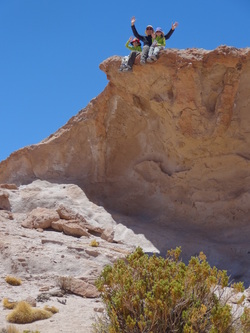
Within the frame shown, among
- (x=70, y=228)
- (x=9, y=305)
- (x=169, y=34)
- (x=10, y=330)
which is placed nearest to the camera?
(x=10, y=330)

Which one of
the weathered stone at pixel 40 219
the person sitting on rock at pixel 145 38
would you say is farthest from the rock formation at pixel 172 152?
the weathered stone at pixel 40 219

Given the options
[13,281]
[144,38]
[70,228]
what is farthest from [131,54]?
[13,281]

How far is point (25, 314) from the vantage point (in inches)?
242

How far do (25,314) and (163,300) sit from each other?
2.06 metres

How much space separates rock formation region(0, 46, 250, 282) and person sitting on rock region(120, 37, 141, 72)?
229 mm

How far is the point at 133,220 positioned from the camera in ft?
41.0

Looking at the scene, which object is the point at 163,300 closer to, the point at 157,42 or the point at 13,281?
the point at 13,281

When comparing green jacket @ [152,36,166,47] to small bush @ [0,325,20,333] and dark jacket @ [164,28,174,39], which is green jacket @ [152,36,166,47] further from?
small bush @ [0,325,20,333]

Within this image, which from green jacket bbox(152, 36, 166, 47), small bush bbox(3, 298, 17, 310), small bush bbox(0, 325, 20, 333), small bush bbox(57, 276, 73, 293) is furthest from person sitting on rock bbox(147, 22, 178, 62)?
small bush bbox(0, 325, 20, 333)

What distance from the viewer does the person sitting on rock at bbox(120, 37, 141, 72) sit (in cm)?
1199

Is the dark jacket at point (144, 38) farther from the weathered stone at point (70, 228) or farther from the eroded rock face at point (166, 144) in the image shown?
the weathered stone at point (70, 228)

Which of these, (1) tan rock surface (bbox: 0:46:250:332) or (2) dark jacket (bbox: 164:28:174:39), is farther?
(2) dark jacket (bbox: 164:28:174:39)

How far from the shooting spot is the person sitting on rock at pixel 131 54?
39.3 ft

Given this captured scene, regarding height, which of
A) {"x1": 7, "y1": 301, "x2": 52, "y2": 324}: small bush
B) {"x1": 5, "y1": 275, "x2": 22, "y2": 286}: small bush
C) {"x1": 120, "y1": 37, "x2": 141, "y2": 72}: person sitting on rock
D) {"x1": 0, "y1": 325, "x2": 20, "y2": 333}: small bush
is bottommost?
{"x1": 0, "y1": 325, "x2": 20, "y2": 333}: small bush
